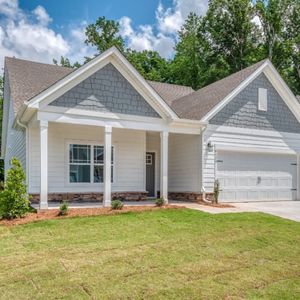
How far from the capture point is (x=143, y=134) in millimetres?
13773

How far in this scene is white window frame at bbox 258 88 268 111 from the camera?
14203 mm

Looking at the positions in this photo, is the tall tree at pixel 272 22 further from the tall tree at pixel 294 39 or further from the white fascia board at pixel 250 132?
the white fascia board at pixel 250 132

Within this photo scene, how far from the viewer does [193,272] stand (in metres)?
5.16

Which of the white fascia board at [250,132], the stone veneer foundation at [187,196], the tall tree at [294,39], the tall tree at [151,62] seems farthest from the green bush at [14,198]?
the tall tree at [294,39]

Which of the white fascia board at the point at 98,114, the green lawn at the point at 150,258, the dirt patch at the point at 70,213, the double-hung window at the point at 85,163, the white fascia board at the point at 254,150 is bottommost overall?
the green lawn at the point at 150,258

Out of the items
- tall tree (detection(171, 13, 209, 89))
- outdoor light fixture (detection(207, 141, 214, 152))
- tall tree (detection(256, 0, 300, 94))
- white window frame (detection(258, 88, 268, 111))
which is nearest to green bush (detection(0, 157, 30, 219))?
outdoor light fixture (detection(207, 141, 214, 152))

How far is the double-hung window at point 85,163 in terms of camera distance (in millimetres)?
12477

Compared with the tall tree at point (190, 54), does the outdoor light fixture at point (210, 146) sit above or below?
below

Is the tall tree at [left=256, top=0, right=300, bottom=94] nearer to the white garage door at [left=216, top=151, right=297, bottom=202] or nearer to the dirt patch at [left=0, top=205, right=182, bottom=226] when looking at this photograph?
the white garage door at [left=216, top=151, right=297, bottom=202]

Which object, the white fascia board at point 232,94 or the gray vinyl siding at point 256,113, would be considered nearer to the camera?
the white fascia board at point 232,94

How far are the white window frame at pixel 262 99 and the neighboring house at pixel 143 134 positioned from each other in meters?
0.04

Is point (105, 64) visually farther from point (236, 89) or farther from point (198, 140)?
point (236, 89)

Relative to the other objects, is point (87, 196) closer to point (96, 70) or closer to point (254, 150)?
point (96, 70)

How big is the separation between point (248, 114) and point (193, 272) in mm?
10123
